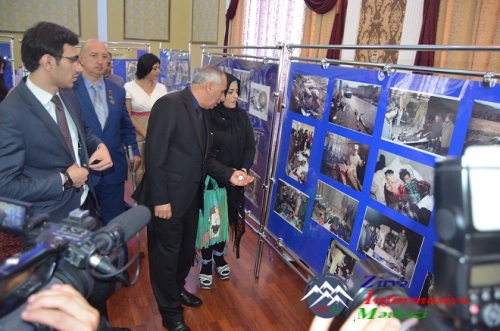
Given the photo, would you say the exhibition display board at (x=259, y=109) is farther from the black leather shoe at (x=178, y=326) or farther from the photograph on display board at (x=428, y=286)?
the photograph on display board at (x=428, y=286)

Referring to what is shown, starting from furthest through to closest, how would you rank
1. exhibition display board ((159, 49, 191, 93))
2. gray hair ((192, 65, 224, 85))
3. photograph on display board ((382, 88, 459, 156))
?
exhibition display board ((159, 49, 191, 93))
gray hair ((192, 65, 224, 85))
photograph on display board ((382, 88, 459, 156))

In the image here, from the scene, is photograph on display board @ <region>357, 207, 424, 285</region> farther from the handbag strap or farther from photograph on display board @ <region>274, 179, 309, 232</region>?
the handbag strap

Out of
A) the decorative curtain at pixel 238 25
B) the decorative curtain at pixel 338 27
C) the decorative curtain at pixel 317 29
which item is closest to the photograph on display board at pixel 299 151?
the decorative curtain at pixel 338 27

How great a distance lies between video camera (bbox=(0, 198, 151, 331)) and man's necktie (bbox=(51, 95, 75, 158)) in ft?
3.23

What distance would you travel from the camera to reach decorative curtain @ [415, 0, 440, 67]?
2.87m

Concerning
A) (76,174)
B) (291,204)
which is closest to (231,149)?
(291,204)

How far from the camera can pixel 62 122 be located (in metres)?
1.66

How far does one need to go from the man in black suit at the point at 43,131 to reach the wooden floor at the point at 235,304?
1.00m

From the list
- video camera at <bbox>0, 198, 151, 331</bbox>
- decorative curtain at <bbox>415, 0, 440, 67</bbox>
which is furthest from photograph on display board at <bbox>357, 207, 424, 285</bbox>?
decorative curtain at <bbox>415, 0, 440, 67</bbox>

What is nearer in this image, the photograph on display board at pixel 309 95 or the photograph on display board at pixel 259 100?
the photograph on display board at pixel 309 95

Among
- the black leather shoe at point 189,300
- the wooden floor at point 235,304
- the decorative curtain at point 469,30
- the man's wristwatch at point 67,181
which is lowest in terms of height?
the wooden floor at point 235,304

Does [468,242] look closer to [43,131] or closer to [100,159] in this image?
[43,131]

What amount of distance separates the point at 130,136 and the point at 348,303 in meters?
2.33

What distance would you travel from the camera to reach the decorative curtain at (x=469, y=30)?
8.18 feet
